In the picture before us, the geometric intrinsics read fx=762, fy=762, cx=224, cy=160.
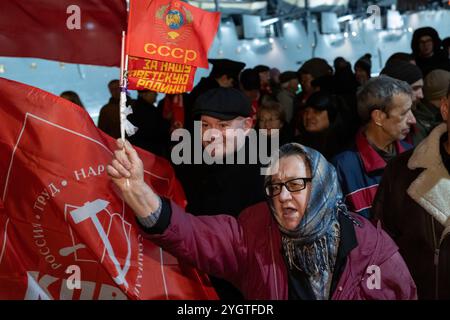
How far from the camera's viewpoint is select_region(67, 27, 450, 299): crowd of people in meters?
2.36

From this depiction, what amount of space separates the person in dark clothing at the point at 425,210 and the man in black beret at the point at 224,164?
23.5 inches

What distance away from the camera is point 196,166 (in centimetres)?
341

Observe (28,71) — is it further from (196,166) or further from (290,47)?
(290,47)

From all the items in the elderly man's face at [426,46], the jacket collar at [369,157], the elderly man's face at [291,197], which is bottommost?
the jacket collar at [369,157]

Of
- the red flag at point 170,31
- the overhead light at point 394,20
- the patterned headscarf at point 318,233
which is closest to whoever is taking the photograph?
the patterned headscarf at point 318,233

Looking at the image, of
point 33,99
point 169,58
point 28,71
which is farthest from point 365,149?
point 28,71

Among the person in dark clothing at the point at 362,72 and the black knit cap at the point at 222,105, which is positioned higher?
the black knit cap at the point at 222,105

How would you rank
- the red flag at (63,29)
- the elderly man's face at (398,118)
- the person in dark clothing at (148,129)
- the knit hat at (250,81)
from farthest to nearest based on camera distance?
the knit hat at (250,81) < the person in dark clothing at (148,129) < the elderly man's face at (398,118) < the red flag at (63,29)

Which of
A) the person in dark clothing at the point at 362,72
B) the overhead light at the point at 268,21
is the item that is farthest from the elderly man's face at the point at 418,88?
the overhead light at the point at 268,21

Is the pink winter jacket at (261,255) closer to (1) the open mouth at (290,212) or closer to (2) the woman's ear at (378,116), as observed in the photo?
(1) the open mouth at (290,212)

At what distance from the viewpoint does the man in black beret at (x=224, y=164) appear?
10.7 feet

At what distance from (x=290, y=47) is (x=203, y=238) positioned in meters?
20.2

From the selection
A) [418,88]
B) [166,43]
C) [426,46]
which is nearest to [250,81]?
[426,46]

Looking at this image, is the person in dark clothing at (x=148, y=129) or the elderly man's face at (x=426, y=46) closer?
the person in dark clothing at (x=148, y=129)
